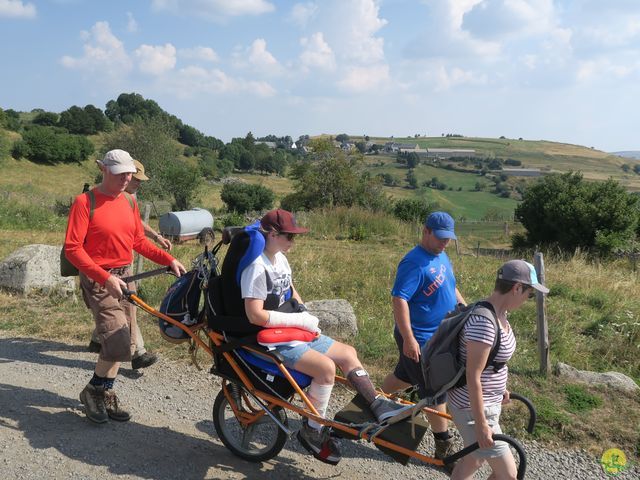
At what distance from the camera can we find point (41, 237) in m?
15.8

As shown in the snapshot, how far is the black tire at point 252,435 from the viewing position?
4.06m

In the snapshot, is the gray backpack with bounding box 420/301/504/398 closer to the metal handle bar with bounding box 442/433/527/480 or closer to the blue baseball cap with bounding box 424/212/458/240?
the metal handle bar with bounding box 442/433/527/480

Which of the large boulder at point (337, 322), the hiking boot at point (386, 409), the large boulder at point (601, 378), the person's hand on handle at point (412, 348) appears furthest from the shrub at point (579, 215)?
the hiking boot at point (386, 409)

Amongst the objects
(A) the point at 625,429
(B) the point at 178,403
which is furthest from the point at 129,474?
(A) the point at 625,429

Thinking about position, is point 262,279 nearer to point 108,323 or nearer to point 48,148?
point 108,323

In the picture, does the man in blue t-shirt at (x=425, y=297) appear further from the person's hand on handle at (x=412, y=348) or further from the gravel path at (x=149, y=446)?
the gravel path at (x=149, y=446)

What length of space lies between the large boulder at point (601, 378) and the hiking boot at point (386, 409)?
295 centimetres

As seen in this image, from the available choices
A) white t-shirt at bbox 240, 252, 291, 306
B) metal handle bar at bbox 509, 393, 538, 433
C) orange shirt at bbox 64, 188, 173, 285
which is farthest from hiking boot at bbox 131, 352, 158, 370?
metal handle bar at bbox 509, 393, 538, 433

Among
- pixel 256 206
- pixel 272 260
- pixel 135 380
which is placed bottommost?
pixel 256 206

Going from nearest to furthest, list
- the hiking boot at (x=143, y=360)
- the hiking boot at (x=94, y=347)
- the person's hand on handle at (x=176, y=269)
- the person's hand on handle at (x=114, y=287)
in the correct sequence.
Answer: the person's hand on handle at (x=114, y=287)
the person's hand on handle at (x=176, y=269)
the hiking boot at (x=143, y=360)
the hiking boot at (x=94, y=347)

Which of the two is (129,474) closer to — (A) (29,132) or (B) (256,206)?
(B) (256,206)

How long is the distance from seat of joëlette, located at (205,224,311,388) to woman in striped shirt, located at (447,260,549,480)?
1169mm

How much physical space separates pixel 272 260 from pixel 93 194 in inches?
70.7

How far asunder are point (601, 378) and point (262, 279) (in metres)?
4.12
